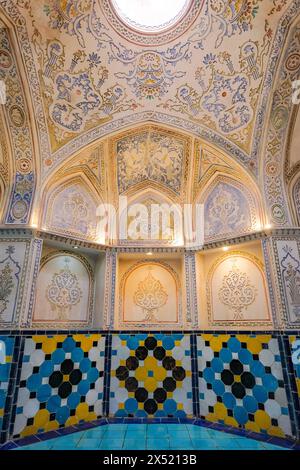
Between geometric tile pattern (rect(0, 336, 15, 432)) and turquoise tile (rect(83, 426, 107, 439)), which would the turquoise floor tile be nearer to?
turquoise tile (rect(83, 426, 107, 439))

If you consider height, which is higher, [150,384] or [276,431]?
[150,384]

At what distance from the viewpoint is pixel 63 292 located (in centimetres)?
490

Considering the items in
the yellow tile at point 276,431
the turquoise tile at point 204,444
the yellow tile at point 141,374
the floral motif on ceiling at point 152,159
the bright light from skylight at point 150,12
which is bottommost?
the turquoise tile at point 204,444

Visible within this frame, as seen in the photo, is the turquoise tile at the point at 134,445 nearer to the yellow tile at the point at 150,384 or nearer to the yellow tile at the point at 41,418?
the yellow tile at the point at 150,384

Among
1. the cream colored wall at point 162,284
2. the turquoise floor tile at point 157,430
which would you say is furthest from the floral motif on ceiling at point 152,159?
the turquoise floor tile at point 157,430

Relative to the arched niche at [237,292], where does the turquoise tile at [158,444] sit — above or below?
below

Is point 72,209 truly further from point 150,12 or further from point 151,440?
point 151,440

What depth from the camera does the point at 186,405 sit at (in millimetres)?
4211

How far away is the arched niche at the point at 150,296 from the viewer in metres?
5.18

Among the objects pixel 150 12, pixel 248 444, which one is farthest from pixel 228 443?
pixel 150 12

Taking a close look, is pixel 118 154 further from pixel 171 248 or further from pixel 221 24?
pixel 221 24

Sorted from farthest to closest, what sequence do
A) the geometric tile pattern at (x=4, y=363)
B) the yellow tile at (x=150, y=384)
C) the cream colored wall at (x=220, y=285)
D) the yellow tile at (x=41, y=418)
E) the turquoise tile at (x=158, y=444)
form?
1. the cream colored wall at (x=220, y=285)
2. the yellow tile at (x=150, y=384)
3. the yellow tile at (x=41, y=418)
4. the geometric tile pattern at (x=4, y=363)
5. the turquoise tile at (x=158, y=444)

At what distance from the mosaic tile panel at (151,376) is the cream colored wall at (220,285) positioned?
75 cm

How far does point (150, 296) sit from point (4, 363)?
9.09 ft
